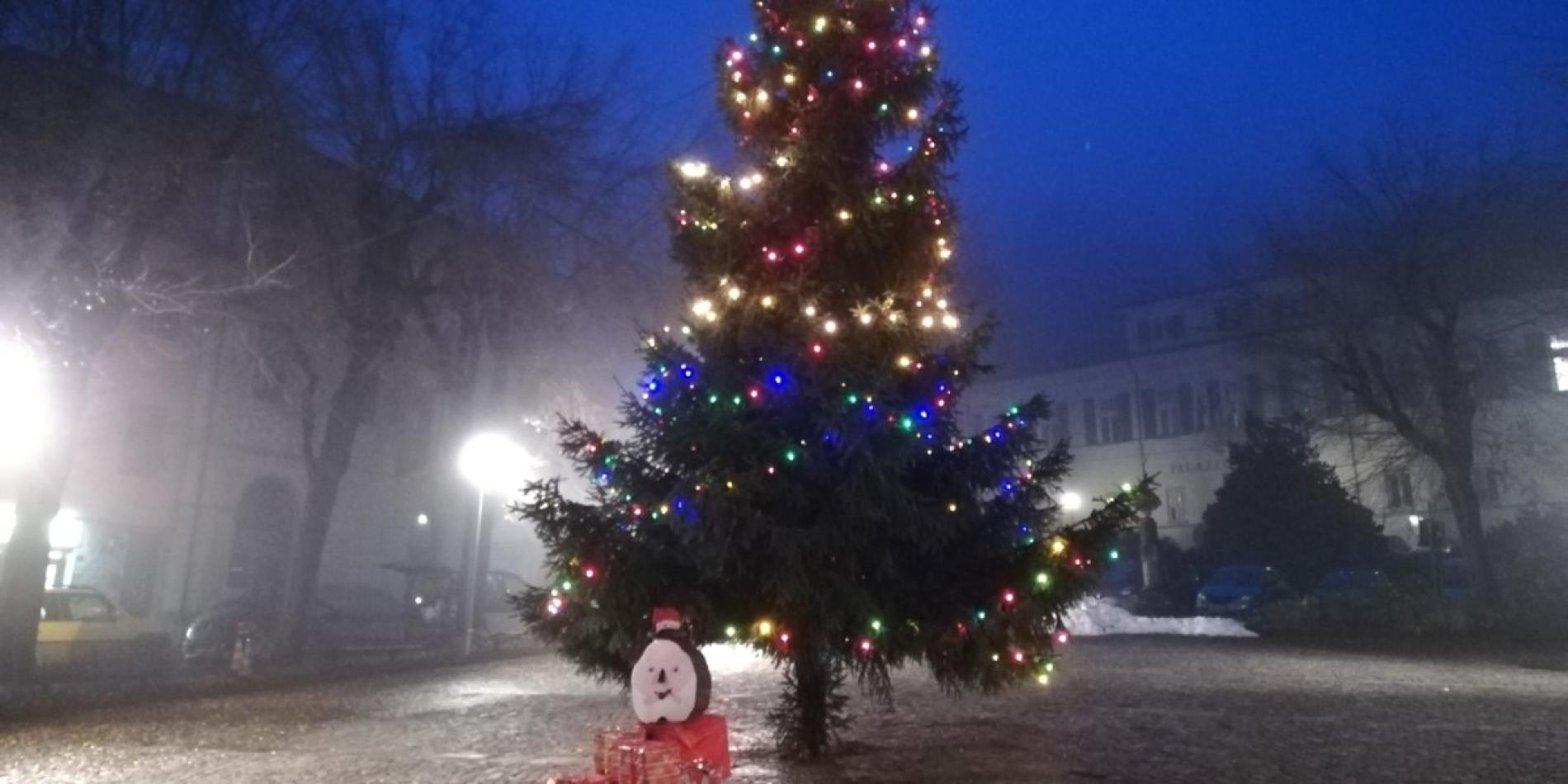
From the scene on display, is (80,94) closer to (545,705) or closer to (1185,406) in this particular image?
(545,705)

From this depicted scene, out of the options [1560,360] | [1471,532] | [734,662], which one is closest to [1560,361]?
[1560,360]

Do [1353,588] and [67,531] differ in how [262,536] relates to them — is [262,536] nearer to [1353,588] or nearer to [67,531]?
[67,531]

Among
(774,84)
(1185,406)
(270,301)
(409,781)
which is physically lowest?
(409,781)

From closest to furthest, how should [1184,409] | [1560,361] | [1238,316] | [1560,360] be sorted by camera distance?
[1560,360], [1560,361], [1238,316], [1184,409]

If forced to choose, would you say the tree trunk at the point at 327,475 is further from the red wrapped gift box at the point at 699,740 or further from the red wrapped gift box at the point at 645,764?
the red wrapped gift box at the point at 645,764

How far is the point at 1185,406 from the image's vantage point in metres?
52.4

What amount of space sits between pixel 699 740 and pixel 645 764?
2.07 feet

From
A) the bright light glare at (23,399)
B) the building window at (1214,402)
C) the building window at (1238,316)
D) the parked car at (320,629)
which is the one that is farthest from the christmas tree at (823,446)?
the building window at (1214,402)

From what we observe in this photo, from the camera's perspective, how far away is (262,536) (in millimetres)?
33062

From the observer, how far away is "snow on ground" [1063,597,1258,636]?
90.7 feet

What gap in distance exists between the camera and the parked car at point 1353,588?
27.0 metres

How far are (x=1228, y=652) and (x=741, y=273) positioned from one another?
53.1 feet

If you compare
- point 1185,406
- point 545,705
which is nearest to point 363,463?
point 545,705

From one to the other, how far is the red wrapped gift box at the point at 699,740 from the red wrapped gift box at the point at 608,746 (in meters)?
0.13
